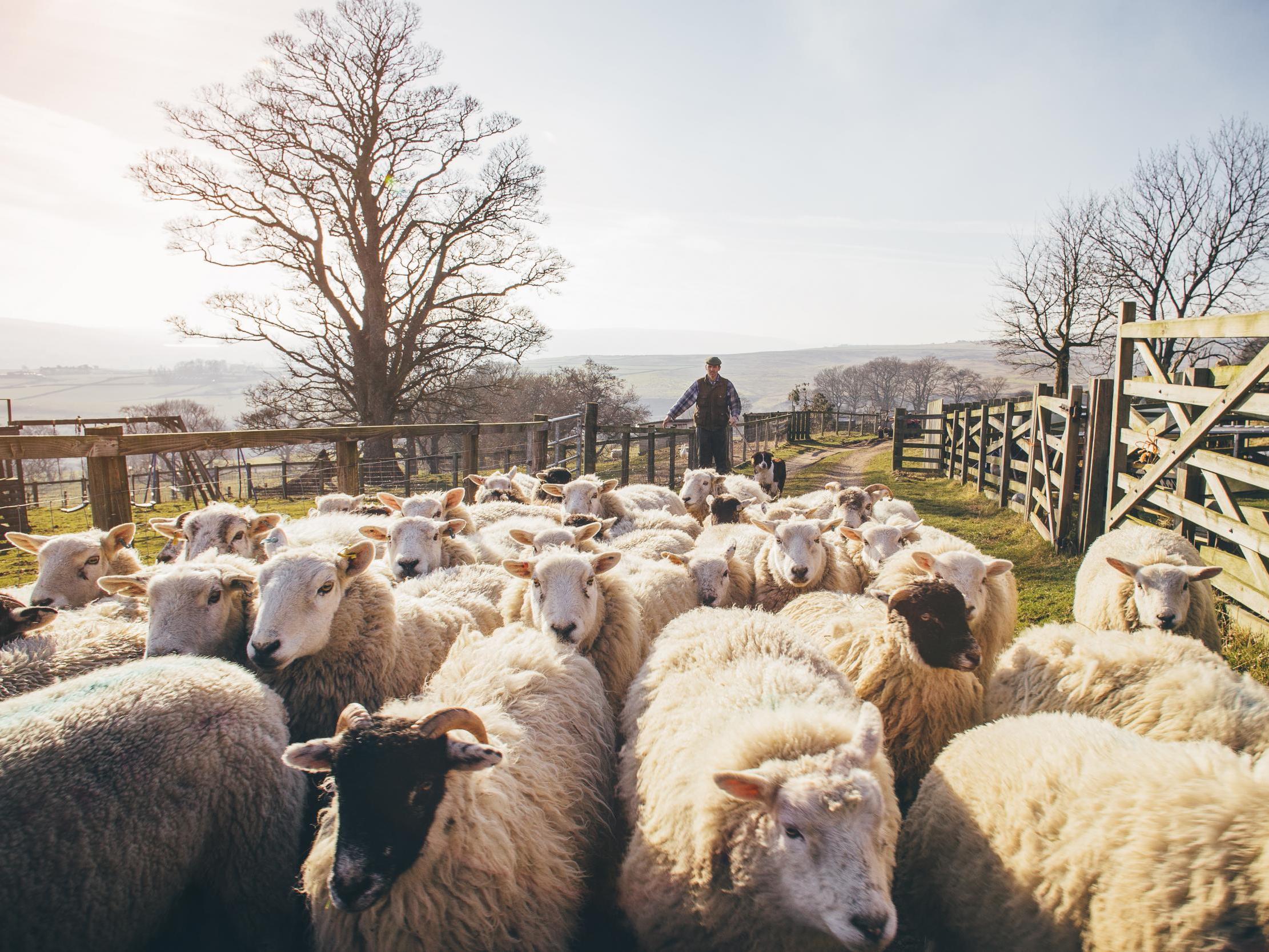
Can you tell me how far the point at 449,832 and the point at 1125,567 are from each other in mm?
4439

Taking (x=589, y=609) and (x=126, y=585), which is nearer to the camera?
(x=126, y=585)

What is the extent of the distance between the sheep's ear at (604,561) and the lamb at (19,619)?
260 cm

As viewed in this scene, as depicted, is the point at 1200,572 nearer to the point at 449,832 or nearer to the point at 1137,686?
the point at 1137,686

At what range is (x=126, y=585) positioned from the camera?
3260 mm

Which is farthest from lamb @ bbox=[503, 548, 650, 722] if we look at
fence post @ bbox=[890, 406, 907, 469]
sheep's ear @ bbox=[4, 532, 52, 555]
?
fence post @ bbox=[890, 406, 907, 469]

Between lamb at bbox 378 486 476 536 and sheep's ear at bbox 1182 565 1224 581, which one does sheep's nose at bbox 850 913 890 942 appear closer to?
sheep's ear at bbox 1182 565 1224 581

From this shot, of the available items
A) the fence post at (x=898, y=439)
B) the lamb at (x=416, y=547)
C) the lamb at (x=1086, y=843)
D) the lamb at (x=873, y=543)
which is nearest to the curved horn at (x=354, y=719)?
the lamb at (x=1086, y=843)

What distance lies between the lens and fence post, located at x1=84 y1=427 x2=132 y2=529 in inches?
203

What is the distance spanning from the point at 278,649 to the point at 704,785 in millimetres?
1964

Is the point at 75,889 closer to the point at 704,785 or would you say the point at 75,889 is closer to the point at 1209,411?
the point at 704,785

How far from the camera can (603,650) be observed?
3.71 m

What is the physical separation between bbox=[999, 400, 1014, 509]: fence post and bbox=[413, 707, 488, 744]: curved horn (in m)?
11.9

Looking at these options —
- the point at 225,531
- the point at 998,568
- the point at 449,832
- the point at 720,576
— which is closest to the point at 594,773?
the point at 449,832

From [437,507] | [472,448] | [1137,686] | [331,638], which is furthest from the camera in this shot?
Result: [472,448]
